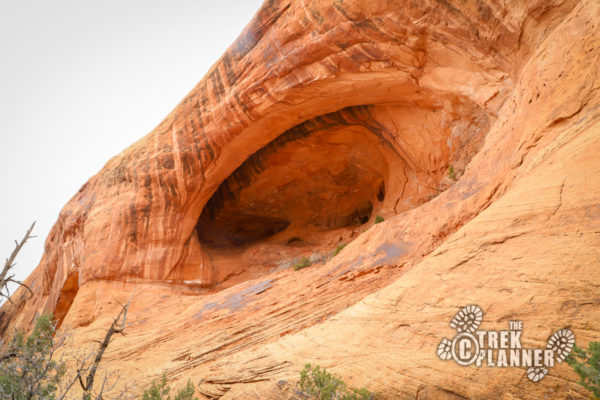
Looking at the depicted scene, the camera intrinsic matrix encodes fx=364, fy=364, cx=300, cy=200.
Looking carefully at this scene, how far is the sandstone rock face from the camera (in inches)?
136

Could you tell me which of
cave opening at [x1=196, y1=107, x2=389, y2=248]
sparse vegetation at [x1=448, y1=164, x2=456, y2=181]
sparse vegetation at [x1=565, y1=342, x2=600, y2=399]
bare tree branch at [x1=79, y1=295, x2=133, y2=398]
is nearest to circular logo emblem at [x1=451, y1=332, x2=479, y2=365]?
sparse vegetation at [x1=565, y1=342, x2=600, y2=399]

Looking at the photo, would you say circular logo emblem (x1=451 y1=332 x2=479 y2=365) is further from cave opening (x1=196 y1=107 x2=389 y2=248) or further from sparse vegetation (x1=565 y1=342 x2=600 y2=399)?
cave opening (x1=196 y1=107 x2=389 y2=248)

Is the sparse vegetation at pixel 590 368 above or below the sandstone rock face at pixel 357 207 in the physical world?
below

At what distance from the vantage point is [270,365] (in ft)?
15.7

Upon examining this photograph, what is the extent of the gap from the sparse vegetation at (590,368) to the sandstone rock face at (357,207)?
0.63 ft

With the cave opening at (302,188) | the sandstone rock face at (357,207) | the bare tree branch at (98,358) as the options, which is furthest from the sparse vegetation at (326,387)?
the cave opening at (302,188)

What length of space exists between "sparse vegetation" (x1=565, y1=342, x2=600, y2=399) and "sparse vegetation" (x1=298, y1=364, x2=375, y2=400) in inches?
68.4

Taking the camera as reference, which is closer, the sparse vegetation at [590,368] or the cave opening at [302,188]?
the sparse vegetation at [590,368]

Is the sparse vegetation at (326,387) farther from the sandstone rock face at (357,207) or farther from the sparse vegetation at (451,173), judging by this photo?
the sparse vegetation at (451,173)

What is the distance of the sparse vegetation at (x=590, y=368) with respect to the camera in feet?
7.68

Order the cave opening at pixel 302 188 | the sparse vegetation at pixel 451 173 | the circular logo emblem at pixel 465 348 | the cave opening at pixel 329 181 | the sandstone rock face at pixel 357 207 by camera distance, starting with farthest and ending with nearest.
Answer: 1. the cave opening at pixel 302 188
2. the cave opening at pixel 329 181
3. the sparse vegetation at pixel 451 173
4. the sandstone rock face at pixel 357 207
5. the circular logo emblem at pixel 465 348

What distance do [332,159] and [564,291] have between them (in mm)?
11555

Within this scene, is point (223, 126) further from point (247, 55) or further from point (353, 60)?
point (353, 60)

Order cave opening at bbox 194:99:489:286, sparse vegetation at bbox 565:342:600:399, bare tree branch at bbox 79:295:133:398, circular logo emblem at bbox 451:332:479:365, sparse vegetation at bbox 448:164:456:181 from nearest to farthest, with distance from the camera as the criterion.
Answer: sparse vegetation at bbox 565:342:600:399, circular logo emblem at bbox 451:332:479:365, bare tree branch at bbox 79:295:133:398, sparse vegetation at bbox 448:164:456:181, cave opening at bbox 194:99:489:286
